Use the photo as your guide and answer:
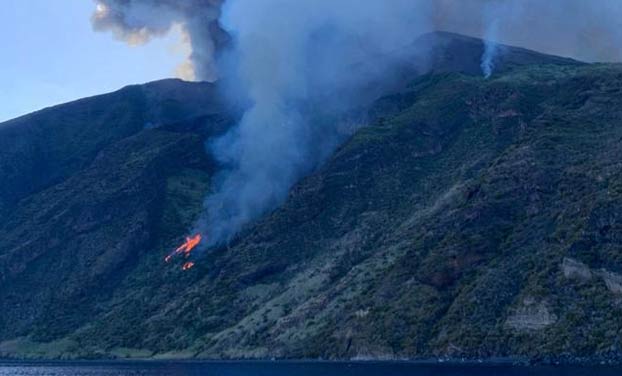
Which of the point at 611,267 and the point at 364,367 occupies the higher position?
the point at 611,267

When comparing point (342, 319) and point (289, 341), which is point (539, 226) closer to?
point (342, 319)

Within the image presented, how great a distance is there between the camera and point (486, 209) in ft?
631

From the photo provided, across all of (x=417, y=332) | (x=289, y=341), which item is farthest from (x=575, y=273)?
(x=289, y=341)

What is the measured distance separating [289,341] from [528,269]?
54.3 m

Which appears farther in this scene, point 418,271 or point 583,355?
point 418,271

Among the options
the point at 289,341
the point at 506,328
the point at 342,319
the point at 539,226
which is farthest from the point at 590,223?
the point at 289,341

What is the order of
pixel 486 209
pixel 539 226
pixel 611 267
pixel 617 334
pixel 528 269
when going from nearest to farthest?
pixel 617 334, pixel 611 267, pixel 528 269, pixel 539 226, pixel 486 209

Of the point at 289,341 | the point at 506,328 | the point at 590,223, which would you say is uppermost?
the point at 590,223

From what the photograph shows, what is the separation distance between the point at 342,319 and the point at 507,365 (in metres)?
51.7

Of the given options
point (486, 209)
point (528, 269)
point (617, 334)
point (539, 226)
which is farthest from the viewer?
point (486, 209)

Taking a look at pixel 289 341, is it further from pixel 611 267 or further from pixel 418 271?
pixel 611 267

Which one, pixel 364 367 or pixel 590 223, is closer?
pixel 364 367

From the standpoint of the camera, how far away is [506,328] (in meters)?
155

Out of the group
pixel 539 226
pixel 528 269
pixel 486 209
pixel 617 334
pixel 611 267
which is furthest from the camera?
pixel 486 209
